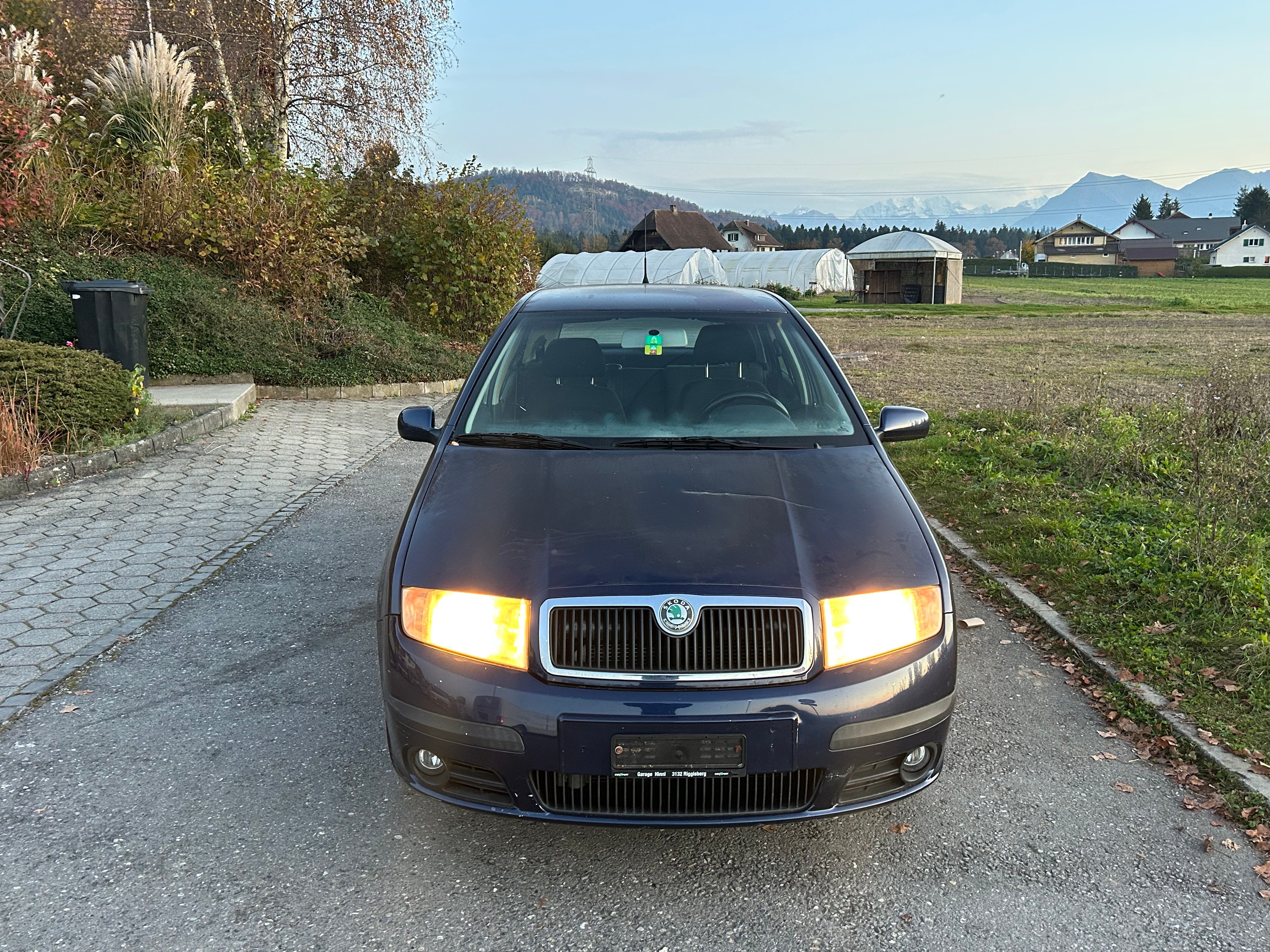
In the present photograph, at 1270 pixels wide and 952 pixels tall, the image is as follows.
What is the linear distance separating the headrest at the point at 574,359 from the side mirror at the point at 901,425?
3.96 feet

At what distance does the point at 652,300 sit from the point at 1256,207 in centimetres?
14888

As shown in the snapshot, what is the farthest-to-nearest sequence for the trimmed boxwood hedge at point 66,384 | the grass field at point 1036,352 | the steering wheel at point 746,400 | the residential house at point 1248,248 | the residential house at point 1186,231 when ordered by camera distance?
1. the residential house at point 1186,231
2. the residential house at point 1248,248
3. the grass field at point 1036,352
4. the trimmed boxwood hedge at point 66,384
5. the steering wheel at point 746,400

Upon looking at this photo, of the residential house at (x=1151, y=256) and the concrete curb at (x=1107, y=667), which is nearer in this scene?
the concrete curb at (x=1107, y=667)

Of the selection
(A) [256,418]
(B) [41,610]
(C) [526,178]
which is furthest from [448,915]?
(C) [526,178]

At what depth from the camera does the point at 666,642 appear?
2525mm

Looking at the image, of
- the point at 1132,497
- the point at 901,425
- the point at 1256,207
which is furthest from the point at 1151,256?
the point at 901,425

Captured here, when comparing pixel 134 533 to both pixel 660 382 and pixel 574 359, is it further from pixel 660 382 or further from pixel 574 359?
pixel 660 382

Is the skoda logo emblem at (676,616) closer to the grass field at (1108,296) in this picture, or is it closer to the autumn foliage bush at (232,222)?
the autumn foliage bush at (232,222)

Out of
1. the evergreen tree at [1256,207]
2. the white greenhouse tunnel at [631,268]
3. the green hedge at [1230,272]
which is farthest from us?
the evergreen tree at [1256,207]

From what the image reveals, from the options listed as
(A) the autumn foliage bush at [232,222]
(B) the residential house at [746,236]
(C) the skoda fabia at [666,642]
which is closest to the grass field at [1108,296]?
(A) the autumn foliage bush at [232,222]

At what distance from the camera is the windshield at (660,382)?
12.0 feet

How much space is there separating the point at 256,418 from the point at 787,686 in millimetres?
9771

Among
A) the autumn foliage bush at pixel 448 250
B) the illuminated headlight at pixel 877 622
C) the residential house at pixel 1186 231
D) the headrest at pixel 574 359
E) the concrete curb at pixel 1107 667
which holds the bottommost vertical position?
the concrete curb at pixel 1107 667

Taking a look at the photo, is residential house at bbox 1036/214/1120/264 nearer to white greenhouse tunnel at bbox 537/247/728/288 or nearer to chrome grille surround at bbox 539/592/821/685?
white greenhouse tunnel at bbox 537/247/728/288
